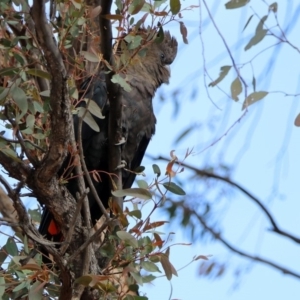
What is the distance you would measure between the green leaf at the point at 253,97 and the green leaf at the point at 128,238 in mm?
460

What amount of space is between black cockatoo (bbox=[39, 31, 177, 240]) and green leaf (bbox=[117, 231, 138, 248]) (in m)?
0.54

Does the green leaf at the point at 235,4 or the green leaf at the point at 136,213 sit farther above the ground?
the green leaf at the point at 235,4

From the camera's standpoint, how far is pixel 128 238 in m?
1.33

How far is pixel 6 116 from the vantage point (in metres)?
1.38

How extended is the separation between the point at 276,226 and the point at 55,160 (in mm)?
643

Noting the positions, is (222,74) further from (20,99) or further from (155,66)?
(155,66)

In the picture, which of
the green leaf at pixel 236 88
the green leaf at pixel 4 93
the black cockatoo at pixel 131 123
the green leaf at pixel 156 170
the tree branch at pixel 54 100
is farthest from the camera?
the black cockatoo at pixel 131 123

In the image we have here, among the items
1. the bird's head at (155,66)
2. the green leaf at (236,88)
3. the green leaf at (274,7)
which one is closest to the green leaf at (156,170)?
the green leaf at (236,88)

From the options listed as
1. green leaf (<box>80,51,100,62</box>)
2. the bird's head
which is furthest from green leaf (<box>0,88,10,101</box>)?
the bird's head

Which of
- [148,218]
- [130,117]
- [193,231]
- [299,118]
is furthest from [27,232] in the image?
[193,231]

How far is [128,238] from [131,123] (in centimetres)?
82

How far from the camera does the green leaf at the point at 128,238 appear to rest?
4.36 feet

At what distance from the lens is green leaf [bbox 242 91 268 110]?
1.57 m

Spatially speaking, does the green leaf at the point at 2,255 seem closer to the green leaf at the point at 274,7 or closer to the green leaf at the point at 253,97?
the green leaf at the point at 253,97
